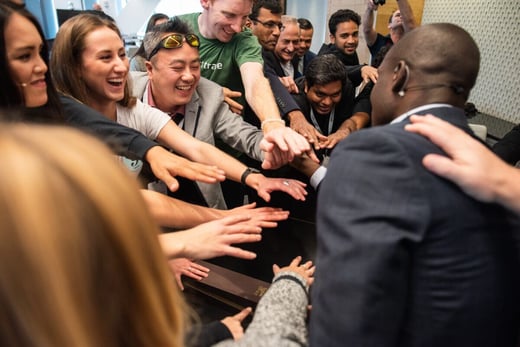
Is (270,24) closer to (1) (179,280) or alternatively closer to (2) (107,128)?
(2) (107,128)

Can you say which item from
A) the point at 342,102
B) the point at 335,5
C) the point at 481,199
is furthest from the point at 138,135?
the point at 335,5

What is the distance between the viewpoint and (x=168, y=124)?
169 centimetres

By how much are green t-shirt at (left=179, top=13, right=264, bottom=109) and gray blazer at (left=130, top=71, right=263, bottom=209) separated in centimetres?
28

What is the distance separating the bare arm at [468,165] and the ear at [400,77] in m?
0.17

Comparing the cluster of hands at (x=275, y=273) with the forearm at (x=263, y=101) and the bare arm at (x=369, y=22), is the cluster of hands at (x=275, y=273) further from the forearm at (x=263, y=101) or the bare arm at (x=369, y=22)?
the bare arm at (x=369, y=22)

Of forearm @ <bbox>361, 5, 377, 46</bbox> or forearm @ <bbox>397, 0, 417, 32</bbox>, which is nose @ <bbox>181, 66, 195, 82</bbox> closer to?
forearm @ <bbox>397, 0, 417, 32</bbox>

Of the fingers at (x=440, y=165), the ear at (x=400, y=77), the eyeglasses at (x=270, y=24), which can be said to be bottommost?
the fingers at (x=440, y=165)

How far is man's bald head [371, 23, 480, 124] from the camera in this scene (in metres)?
0.92

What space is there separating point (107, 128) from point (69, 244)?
1010 mm

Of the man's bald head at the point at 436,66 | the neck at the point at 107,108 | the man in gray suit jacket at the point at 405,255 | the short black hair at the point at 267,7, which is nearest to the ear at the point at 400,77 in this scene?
the man's bald head at the point at 436,66

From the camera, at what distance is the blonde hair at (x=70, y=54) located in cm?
150

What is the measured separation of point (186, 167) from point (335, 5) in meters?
5.15

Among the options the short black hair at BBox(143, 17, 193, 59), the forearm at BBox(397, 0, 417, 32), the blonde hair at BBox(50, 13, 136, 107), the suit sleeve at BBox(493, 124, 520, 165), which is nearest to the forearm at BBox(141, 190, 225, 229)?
the blonde hair at BBox(50, 13, 136, 107)

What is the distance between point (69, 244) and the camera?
1.36ft
